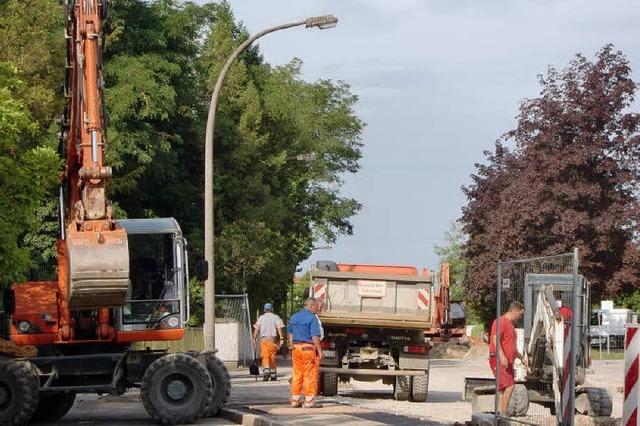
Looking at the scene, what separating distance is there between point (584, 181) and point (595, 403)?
111 ft

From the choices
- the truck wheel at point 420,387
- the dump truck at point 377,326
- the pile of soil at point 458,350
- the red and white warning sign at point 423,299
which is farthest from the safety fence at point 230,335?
the pile of soil at point 458,350

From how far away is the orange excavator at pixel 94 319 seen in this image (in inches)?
789

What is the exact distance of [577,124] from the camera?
52.4 meters

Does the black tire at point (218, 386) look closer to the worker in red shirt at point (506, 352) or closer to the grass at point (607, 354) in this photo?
the worker in red shirt at point (506, 352)

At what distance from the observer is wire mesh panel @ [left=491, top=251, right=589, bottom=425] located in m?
16.8

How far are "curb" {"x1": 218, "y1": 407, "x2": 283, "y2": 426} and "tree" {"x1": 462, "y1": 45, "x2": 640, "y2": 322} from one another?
3041cm

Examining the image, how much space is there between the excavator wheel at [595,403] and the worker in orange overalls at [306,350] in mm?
4045

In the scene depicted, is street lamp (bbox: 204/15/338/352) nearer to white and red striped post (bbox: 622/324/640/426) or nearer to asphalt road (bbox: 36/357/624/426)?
asphalt road (bbox: 36/357/624/426)

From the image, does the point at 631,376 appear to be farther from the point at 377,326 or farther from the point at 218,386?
the point at 377,326

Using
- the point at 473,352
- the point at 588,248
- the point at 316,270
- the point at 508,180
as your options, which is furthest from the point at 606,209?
the point at 316,270

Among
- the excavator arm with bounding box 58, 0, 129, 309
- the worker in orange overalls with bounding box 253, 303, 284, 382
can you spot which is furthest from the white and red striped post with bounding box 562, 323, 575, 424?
the worker in orange overalls with bounding box 253, 303, 284, 382

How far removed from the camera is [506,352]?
59.6ft

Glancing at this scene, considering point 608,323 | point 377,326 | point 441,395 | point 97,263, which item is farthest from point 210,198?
point 608,323

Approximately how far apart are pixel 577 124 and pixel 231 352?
18.2 meters
